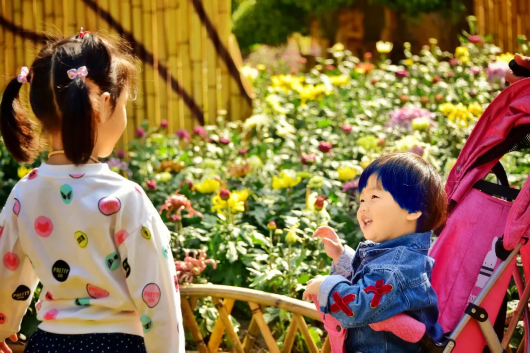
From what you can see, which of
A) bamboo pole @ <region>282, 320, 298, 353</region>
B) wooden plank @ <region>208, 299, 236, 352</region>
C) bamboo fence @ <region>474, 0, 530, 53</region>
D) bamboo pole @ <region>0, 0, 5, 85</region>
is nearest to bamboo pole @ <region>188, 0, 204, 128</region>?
bamboo pole @ <region>0, 0, 5, 85</region>

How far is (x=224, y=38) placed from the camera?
4922 mm

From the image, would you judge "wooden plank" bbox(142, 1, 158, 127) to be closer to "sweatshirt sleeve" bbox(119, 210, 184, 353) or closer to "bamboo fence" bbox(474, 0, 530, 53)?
"bamboo fence" bbox(474, 0, 530, 53)

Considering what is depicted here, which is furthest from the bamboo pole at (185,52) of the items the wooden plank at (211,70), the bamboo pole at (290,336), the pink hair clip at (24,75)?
the pink hair clip at (24,75)

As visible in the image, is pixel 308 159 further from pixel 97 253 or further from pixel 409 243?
pixel 97 253

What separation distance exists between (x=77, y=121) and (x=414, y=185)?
848mm

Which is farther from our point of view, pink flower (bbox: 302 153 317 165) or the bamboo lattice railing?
pink flower (bbox: 302 153 317 165)

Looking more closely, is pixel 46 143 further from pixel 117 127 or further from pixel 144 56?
pixel 144 56

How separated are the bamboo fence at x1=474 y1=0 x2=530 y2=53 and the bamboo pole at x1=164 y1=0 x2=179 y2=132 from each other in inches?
117

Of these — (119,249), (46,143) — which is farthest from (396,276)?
(46,143)

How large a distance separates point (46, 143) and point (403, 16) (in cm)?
766

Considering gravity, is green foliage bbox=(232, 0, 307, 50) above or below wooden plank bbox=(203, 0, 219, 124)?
below

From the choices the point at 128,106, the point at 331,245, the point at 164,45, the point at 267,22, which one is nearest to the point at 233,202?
the point at 331,245

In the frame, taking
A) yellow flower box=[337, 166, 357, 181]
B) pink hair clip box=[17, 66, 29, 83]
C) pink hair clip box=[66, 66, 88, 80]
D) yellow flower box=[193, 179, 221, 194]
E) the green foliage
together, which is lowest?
the green foliage

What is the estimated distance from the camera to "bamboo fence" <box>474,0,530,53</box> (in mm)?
6441
